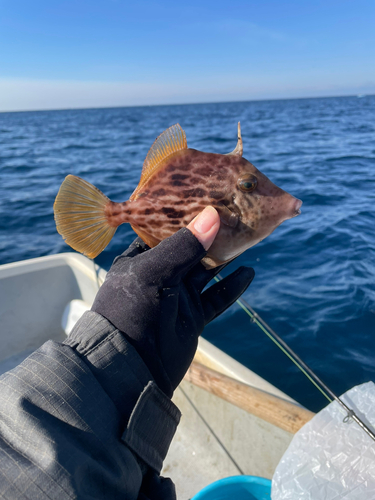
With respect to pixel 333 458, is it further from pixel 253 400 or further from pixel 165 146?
pixel 165 146

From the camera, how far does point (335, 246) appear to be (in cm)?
774

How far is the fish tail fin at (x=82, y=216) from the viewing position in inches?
79.7

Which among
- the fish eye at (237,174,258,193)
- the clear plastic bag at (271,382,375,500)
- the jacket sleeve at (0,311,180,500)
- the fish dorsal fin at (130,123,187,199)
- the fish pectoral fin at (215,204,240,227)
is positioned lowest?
the clear plastic bag at (271,382,375,500)

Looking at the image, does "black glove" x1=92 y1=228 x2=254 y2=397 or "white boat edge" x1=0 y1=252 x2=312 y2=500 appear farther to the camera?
"white boat edge" x1=0 y1=252 x2=312 y2=500

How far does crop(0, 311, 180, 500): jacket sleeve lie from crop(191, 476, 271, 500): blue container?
144 cm

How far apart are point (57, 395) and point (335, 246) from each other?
738 centimetres

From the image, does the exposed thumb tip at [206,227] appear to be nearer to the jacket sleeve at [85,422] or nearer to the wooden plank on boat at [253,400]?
the jacket sleeve at [85,422]

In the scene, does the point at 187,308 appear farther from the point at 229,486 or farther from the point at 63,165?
the point at 63,165

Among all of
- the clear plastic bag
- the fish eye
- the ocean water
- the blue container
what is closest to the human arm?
the fish eye

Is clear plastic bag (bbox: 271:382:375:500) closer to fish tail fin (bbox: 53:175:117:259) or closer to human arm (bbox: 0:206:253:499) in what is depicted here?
human arm (bbox: 0:206:253:499)

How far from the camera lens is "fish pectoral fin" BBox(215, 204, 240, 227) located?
6.50 feet

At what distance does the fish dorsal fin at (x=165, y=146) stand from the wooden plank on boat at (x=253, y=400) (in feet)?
6.22

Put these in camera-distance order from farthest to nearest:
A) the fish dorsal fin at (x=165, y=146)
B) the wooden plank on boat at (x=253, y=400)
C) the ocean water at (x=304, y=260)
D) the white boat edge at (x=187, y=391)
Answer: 1. the ocean water at (x=304, y=260)
2. the white boat edge at (x=187, y=391)
3. the wooden plank on boat at (x=253, y=400)
4. the fish dorsal fin at (x=165, y=146)

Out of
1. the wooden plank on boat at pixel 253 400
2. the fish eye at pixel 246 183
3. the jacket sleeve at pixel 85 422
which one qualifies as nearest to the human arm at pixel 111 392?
the jacket sleeve at pixel 85 422
